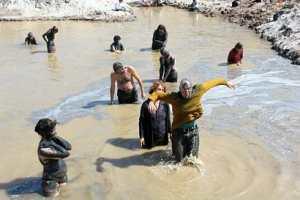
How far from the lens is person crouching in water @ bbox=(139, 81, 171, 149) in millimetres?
8867

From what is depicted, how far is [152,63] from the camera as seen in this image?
658 inches

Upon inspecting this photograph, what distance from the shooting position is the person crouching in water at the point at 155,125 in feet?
29.1

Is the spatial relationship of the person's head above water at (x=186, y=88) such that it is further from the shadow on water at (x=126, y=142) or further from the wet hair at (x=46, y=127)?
the shadow on water at (x=126, y=142)

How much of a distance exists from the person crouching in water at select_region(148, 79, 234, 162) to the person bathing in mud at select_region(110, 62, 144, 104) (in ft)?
11.2

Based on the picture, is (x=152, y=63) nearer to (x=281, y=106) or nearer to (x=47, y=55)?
(x=47, y=55)

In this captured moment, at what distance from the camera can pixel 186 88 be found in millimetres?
7613

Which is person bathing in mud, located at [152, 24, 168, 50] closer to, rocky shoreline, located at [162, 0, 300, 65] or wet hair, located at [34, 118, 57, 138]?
rocky shoreline, located at [162, 0, 300, 65]

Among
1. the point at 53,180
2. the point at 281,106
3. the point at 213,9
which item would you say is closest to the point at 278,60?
the point at 281,106

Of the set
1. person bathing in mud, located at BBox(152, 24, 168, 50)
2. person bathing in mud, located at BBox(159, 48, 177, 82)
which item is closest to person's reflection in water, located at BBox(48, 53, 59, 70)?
person bathing in mud, located at BBox(152, 24, 168, 50)

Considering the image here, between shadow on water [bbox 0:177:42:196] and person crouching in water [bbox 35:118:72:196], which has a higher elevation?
person crouching in water [bbox 35:118:72:196]

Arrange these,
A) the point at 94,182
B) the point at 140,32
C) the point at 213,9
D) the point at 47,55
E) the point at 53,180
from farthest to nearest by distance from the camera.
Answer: the point at 213,9, the point at 140,32, the point at 47,55, the point at 94,182, the point at 53,180

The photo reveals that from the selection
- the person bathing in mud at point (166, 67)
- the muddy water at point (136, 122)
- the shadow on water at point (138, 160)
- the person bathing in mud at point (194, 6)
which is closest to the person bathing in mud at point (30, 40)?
the muddy water at point (136, 122)

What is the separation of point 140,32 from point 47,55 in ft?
20.2

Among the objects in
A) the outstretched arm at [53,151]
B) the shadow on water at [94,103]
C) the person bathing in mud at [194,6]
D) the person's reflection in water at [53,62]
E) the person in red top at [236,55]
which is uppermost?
the person bathing in mud at [194,6]
